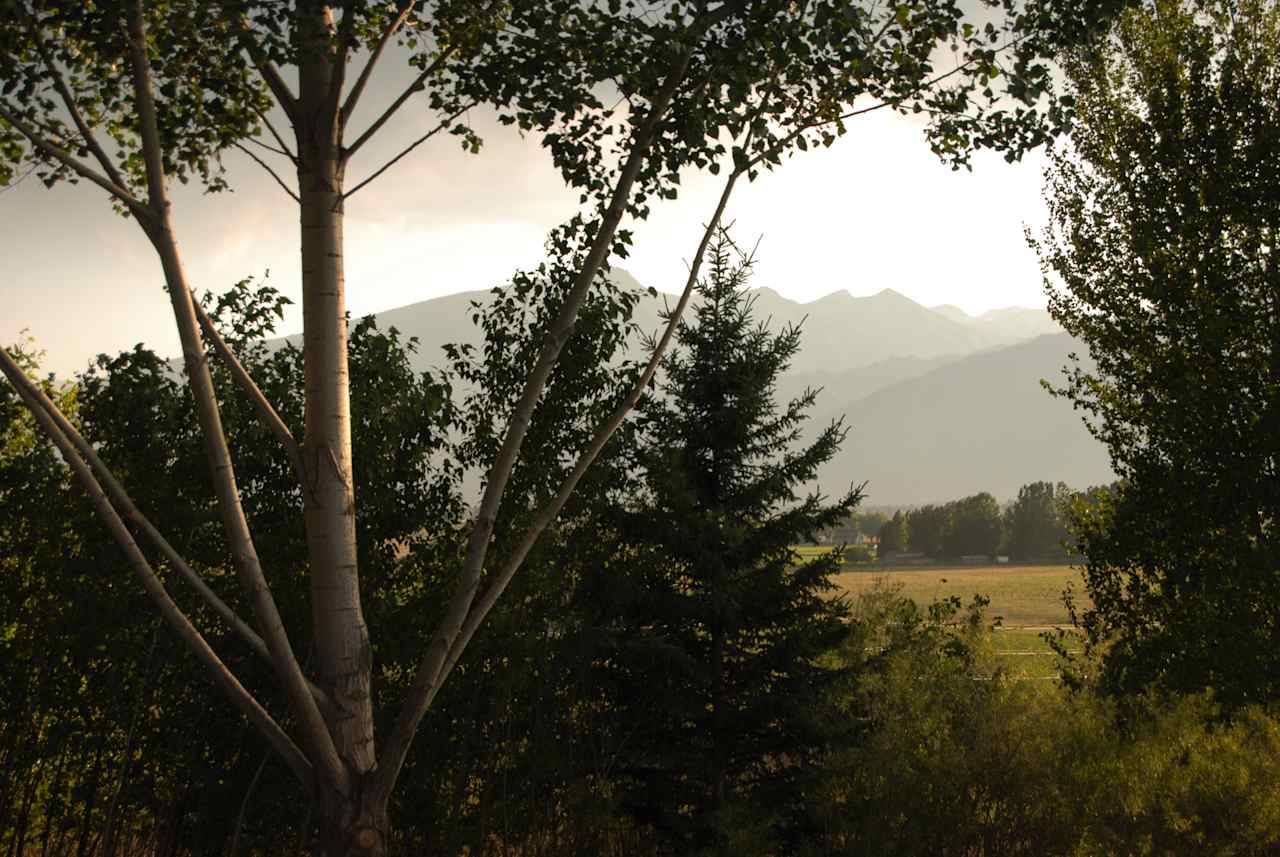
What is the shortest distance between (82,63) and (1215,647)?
10043mm

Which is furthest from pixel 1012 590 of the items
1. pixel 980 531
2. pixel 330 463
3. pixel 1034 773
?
pixel 330 463

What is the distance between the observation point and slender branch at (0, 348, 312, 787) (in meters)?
2.89

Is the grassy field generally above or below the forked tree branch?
below

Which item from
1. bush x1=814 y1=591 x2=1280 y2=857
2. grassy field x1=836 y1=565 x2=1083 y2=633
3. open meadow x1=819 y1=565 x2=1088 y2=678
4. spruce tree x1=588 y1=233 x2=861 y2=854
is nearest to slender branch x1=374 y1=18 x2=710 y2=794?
spruce tree x1=588 y1=233 x2=861 y2=854

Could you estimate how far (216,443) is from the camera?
309 centimetres

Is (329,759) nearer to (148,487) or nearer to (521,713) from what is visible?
(521,713)

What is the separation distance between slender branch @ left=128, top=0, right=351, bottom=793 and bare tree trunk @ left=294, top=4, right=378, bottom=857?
0.30ft

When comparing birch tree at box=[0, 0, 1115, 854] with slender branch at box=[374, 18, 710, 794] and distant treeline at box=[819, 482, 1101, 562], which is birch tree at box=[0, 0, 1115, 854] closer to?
slender branch at box=[374, 18, 710, 794]

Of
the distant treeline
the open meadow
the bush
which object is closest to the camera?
the bush

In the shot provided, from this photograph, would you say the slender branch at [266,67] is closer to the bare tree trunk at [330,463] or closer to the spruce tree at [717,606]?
the bare tree trunk at [330,463]

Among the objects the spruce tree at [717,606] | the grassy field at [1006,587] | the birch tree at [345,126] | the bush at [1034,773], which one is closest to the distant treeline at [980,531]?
the grassy field at [1006,587]

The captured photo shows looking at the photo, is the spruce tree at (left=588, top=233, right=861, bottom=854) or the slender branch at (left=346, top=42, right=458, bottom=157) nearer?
the slender branch at (left=346, top=42, right=458, bottom=157)

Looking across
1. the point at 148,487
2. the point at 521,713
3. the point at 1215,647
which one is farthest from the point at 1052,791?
the point at 148,487

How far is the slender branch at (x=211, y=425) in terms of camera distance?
117 inches
